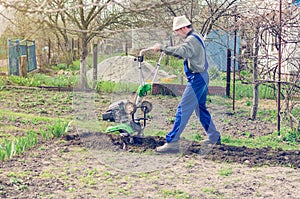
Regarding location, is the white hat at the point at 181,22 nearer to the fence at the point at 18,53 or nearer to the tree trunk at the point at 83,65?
the tree trunk at the point at 83,65

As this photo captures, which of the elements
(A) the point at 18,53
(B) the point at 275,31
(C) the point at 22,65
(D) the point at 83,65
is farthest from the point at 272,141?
(A) the point at 18,53

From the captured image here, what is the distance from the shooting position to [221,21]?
402 inches

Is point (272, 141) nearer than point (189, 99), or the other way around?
point (189, 99)

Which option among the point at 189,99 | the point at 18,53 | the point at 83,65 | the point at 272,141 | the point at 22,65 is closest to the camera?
the point at 189,99

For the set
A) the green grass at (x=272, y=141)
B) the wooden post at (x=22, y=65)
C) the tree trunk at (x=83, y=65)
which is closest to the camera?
the green grass at (x=272, y=141)

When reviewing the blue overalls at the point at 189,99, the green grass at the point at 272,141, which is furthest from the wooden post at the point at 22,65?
the blue overalls at the point at 189,99

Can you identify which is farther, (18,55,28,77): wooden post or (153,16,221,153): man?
(18,55,28,77): wooden post

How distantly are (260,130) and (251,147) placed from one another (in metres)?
1.33

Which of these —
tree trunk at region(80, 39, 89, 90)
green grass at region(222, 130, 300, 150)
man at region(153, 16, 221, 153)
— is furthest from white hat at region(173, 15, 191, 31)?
tree trunk at region(80, 39, 89, 90)

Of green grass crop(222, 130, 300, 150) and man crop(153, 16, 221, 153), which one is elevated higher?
man crop(153, 16, 221, 153)

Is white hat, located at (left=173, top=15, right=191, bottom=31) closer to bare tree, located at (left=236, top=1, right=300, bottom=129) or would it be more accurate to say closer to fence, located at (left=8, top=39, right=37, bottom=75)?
bare tree, located at (left=236, top=1, right=300, bottom=129)

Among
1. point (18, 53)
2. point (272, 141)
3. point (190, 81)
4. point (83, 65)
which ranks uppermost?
point (18, 53)

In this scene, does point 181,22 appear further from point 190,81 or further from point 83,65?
point 83,65

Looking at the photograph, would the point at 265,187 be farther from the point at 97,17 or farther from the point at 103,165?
the point at 97,17
